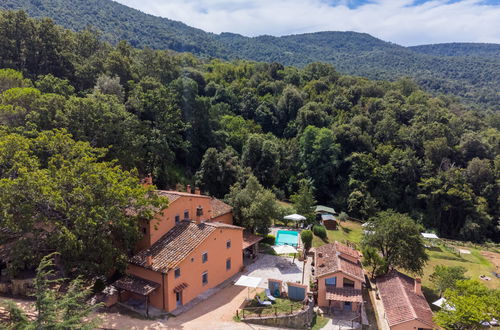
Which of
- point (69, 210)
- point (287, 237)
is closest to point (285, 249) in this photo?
point (287, 237)

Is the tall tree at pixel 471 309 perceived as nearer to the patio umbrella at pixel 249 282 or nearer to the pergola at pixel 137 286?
the patio umbrella at pixel 249 282

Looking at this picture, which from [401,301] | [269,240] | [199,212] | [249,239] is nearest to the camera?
[401,301]

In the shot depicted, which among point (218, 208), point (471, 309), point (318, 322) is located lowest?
point (318, 322)

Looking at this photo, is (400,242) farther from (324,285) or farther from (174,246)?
(174,246)

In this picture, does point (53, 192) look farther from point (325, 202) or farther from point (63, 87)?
point (325, 202)

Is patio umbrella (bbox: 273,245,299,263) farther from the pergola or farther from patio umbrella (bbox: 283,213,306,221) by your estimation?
the pergola

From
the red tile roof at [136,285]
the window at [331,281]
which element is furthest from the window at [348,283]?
the red tile roof at [136,285]

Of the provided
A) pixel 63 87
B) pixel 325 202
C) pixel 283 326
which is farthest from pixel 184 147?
pixel 283 326
